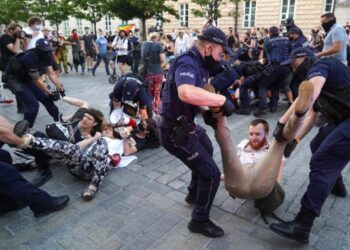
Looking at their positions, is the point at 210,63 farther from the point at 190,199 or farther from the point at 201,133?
the point at 190,199

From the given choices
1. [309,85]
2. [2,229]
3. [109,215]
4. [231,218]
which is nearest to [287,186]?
[231,218]

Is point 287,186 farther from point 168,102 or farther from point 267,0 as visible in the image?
point 267,0

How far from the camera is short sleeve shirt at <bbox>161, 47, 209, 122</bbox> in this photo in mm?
2436

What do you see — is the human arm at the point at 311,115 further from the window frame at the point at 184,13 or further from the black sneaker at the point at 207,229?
the window frame at the point at 184,13

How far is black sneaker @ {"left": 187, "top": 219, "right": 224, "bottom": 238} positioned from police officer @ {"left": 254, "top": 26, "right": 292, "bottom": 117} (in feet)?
15.1

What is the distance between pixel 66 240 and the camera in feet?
9.30

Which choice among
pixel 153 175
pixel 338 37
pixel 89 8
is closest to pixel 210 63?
pixel 153 175

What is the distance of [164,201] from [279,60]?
478 centimetres

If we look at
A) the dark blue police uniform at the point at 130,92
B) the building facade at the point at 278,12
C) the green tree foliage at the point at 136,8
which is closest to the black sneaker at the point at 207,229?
the dark blue police uniform at the point at 130,92

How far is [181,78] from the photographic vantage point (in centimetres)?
239

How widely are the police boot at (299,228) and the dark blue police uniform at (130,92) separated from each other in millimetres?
3196

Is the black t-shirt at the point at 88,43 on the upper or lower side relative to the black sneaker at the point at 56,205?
upper

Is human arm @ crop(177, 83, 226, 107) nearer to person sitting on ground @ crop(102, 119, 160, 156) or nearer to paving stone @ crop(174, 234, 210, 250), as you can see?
paving stone @ crop(174, 234, 210, 250)

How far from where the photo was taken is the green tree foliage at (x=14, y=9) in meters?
27.8
